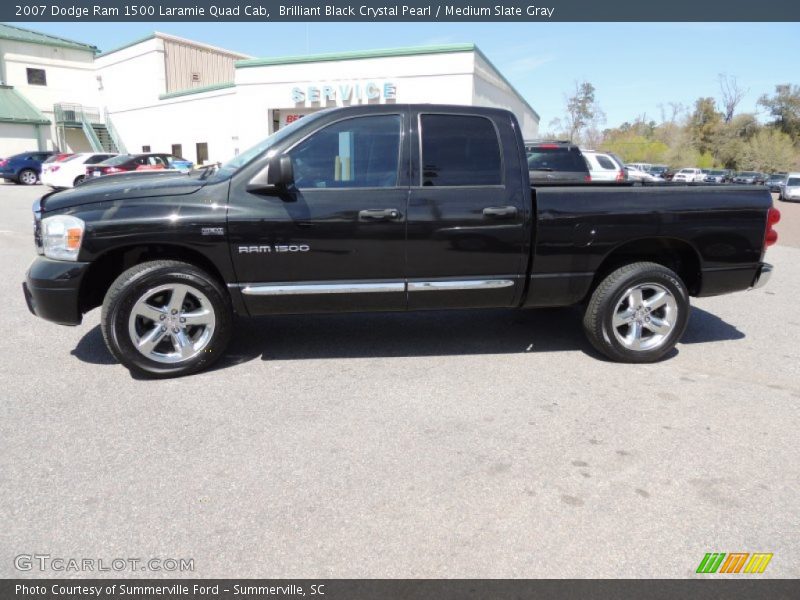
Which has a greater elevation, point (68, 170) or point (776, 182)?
point (68, 170)

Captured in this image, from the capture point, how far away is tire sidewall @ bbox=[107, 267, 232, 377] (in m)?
4.07

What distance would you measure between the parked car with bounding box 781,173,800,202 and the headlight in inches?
1433

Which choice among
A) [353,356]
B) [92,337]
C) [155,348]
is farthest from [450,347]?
[92,337]

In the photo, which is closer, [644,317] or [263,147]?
[263,147]

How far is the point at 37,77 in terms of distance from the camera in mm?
42219

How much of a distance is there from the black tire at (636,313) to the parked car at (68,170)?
21378 mm

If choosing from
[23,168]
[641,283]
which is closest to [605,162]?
[641,283]

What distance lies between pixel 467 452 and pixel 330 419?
0.90 m

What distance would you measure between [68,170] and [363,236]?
21.3 meters

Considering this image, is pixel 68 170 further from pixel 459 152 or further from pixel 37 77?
pixel 37 77

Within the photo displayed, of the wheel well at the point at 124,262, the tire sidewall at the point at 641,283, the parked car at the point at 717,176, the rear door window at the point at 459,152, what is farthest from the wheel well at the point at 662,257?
the parked car at the point at 717,176

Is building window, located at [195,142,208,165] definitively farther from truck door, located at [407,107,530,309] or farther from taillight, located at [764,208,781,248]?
taillight, located at [764,208,781,248]

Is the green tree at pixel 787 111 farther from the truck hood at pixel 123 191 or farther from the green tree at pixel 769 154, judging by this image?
the truck hood at pixel 123 191
